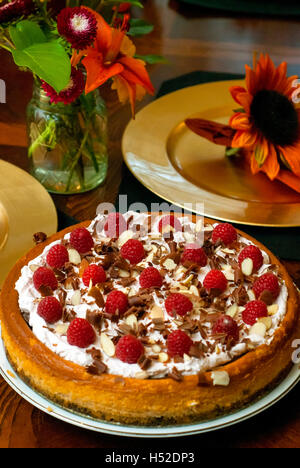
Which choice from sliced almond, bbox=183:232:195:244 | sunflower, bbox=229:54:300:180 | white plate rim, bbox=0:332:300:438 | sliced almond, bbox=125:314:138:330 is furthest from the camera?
sunflower, bbox=229:54:300:180

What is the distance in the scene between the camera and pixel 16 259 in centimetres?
138

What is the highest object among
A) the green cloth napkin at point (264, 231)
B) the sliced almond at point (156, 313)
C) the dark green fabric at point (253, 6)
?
the sliced almond at point (156, 313)

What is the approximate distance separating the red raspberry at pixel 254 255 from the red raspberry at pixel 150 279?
0.57 ft

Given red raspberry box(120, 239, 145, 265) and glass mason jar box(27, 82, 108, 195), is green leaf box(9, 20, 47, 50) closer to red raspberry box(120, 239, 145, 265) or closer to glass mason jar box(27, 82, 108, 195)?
glass mason jar box(27, 82, 108, 195)

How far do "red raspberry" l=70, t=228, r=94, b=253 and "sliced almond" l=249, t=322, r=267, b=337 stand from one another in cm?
37

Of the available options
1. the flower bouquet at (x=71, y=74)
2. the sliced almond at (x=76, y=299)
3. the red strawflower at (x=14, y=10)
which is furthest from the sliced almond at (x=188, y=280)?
the red strawflower at (x=14, y=10)

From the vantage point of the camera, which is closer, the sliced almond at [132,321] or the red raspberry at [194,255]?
the sliced almond at [132,321]

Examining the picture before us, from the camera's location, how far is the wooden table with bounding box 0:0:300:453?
1.07m

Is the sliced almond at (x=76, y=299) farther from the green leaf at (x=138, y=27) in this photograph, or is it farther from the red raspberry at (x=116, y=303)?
the green leaf at (x=138, y=27)

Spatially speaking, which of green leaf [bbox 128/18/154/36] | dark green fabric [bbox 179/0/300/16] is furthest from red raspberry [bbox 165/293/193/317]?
dark green fabric [bbox 179/0/300/16]

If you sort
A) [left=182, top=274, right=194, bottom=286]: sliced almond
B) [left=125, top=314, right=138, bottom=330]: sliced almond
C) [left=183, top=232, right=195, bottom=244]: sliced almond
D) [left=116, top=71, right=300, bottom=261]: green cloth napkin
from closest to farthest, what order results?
[left=125, top=314, right=138, bottom=330]: sliced almond, [left=182, top=274, right=194, bottom=286]: sliced almond, [left=183, top=232, right=195, bottom=244]: sliced almond, [left=116, top=71, right=300, bottom=261]: green cloth napkin

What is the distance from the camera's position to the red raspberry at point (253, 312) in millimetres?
1134

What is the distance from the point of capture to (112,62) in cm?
139

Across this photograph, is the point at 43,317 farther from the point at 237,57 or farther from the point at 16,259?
the point at 237,57
